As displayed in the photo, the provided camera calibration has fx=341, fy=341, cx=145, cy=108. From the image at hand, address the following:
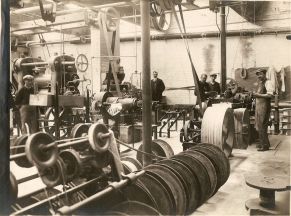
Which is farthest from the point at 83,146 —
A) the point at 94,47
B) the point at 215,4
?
the point at 94,47

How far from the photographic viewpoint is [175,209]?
3.38 meters

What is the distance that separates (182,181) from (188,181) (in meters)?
0.13

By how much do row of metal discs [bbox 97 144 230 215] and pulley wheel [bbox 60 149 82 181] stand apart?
48cm

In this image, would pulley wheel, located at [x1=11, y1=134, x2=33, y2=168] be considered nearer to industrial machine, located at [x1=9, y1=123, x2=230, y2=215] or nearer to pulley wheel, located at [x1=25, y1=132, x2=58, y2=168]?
industrial machine, located at [x1=9, y1=123, x2=230, y2=215]

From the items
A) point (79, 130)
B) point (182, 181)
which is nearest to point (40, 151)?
point (79, 130)

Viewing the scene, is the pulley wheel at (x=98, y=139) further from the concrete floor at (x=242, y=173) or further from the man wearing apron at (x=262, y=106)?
the man wearing apron at (x=262, y=106)

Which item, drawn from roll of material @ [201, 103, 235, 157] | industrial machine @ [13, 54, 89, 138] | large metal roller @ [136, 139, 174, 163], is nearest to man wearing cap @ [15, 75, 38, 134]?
industrial machine @ [13, 54, 89, 138]

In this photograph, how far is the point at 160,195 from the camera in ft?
10.7

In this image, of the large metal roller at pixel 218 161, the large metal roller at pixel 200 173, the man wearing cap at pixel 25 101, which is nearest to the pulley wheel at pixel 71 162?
the large metal roller at pixel 200 173

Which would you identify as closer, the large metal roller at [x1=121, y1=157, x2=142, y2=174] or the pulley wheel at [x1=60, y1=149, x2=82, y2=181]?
the pulley wheel at [x1=60, y1=149, x2=82, y2=181]

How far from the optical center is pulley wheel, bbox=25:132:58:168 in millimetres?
2396

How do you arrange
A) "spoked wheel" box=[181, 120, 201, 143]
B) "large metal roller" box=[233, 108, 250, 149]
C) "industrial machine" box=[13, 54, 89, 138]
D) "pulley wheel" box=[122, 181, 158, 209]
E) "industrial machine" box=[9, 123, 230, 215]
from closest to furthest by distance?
"industrial machine" box=[9, 123, 230, 215] → "pulley wheel" box=[122, 181, 158, 209] → "industrial machine" box=[13, 54, 89, 138] → "spoked wheel" box=[181, 120, 201, 143] → "large metal roller" box=[233, 108, 250, 149]

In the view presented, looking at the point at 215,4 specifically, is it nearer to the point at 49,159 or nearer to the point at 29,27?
the point at 29,27

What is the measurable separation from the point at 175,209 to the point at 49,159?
4.83 ft
